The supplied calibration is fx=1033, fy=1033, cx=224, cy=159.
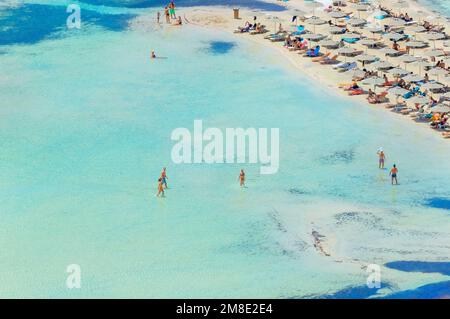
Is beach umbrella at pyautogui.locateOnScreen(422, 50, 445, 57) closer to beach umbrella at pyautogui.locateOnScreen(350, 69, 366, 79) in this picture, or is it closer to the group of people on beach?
beach umbrella at pyautogui.locateOnScreen(350, 69, 366, 79)

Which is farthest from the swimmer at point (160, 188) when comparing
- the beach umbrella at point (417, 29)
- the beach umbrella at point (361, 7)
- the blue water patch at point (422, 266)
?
the beach umbrella at point (361, 7)

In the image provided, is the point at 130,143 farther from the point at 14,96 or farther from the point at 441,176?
the point at 441,176

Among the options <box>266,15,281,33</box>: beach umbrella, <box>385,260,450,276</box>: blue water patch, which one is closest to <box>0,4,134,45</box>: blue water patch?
<box>266,15,281,33</box>: beach umbrella

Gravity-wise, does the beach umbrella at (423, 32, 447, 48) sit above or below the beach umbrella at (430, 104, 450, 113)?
above

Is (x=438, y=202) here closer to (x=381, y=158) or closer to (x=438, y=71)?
(x=381, y=158)

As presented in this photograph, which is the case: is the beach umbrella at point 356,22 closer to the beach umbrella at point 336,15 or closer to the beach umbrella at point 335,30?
the beach umbrella at point 336,15

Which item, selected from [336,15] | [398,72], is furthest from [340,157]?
[336,15]
